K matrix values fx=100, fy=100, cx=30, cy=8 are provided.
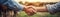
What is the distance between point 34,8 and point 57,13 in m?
0.23

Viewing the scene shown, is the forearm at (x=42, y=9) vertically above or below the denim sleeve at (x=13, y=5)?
below

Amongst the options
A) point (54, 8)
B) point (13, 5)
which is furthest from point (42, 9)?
point (13, 5)

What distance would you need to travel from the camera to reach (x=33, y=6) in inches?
37.4

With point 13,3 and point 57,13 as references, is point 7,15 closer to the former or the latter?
point 13,3

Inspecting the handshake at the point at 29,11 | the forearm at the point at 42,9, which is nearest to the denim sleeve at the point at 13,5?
the handshake at the point at 29,11

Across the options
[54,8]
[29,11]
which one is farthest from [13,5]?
[54,8]

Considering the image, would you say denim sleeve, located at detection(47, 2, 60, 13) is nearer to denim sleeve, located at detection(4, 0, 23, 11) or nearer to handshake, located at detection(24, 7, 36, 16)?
handshake, located at detection(24, 7, 36, 16)

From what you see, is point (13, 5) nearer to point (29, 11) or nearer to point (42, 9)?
point (29, 11)

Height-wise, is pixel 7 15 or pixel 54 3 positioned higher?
pixel 54 3

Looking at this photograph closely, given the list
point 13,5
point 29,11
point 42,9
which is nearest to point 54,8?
point 42,9

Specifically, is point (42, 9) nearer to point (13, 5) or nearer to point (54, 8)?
point (54, 8)

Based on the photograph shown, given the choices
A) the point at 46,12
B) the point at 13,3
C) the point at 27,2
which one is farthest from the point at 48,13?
the point at 13,3

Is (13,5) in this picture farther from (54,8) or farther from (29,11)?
(54,8)

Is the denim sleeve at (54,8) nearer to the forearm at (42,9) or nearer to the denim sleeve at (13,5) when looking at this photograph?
the forearm at (42,9)
